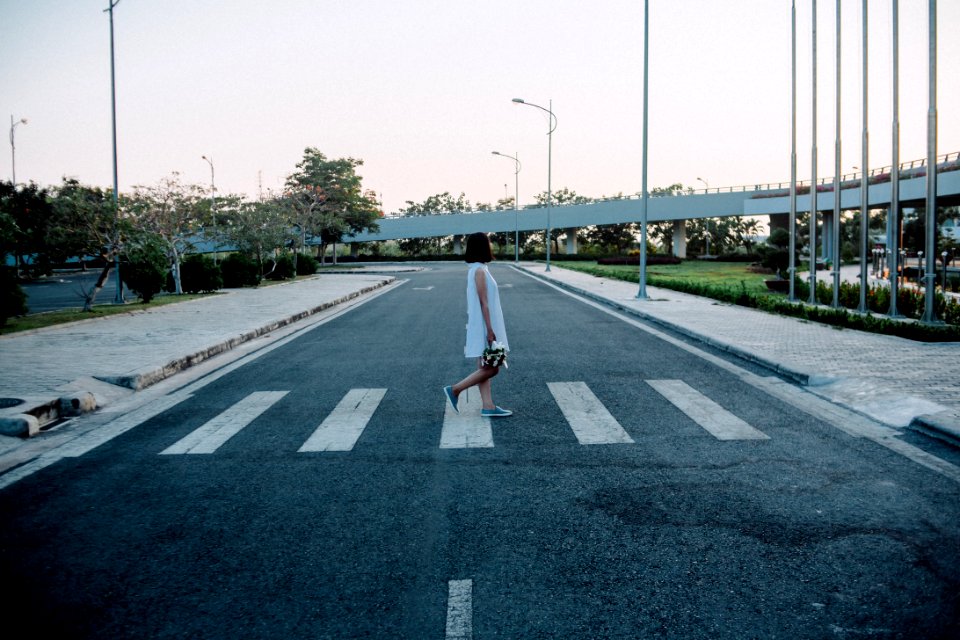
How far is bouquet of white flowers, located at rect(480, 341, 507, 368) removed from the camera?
7516 millimetres

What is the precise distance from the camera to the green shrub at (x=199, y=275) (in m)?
28.3

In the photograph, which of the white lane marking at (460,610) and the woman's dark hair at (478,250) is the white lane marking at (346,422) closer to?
the woman's dark hair at (478,250)

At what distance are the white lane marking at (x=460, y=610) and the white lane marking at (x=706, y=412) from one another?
3.62 meters

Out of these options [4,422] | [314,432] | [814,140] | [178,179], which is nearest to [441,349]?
[314,432]

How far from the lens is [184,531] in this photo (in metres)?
4.81

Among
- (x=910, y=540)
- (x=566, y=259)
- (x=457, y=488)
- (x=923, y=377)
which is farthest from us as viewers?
(x=566, y=259)

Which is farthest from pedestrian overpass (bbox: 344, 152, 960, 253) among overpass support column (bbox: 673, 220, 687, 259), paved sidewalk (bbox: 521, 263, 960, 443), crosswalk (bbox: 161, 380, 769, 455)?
crosswalk (bbox: 161, 380, 769, 455)

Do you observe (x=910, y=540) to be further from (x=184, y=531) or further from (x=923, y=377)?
(x=923, y=377)

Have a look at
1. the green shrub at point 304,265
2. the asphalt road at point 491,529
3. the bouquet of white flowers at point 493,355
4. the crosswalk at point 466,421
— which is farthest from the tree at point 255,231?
the bouquet of white flowers at point 493,355

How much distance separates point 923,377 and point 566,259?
71686mm

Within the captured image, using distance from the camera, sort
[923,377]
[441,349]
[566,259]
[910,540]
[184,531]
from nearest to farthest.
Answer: [910,540] < [184,531] < [923,377] < [441,349] < [566,259]

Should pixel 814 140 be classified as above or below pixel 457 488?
above

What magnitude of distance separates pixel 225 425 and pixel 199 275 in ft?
72.7

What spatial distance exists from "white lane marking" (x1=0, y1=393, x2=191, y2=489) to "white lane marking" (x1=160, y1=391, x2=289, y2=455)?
720 mm
